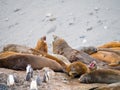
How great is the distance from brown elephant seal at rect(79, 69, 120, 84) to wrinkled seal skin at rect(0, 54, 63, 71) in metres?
0.92

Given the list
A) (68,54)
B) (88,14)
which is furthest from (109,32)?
(68,54)

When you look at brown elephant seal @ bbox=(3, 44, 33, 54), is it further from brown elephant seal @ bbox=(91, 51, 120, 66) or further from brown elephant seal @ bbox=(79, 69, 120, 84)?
brown elephant seal @ bbox=(79, 69, 120, 84)

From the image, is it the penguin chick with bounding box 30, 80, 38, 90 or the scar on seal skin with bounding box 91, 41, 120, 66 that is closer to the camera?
the penguin chick with bounding box 30, 80, 38, 90

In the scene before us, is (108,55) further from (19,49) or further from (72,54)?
(19,49)

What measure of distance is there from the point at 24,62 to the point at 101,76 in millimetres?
1553

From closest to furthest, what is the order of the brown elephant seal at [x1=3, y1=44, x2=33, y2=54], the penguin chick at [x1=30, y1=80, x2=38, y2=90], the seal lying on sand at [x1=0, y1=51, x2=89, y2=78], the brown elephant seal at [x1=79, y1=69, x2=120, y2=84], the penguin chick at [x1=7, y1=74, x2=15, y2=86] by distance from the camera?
the penguin chick at [x1=30, y1=80, x2=38, y2=90]
the penguin chick at [x1=7, y1=74, x2=15, y2=86]
the brown elephant seal at [x1=79, y1=69, x2=120, y2=84]
the seal lying on sand at [x1=0, y1=51, x2=89, y2=78]
the brown elephant seal at [x1=3, y1=44, x2=33, y2=54]

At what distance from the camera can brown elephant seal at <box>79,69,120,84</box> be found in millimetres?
7094

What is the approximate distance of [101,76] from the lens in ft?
23.6

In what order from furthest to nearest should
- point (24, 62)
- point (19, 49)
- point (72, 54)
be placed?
point (72, 54), point (19, 49), point (24, 62)

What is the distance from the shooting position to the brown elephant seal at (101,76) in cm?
709

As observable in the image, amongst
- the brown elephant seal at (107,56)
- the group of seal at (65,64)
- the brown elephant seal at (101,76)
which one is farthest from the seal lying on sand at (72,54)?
the brown elephant seal at (101,76)

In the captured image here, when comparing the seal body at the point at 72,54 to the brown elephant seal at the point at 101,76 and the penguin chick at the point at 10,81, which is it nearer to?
the brown elephant seal at the point at 101,76

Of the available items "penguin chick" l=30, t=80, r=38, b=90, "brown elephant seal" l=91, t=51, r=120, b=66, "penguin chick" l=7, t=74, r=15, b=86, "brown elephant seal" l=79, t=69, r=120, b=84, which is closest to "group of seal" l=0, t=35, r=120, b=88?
"brown elephant seal" l=79, t=69, r=120, b=84

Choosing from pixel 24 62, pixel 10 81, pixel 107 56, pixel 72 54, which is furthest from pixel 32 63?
pixel 107 56
